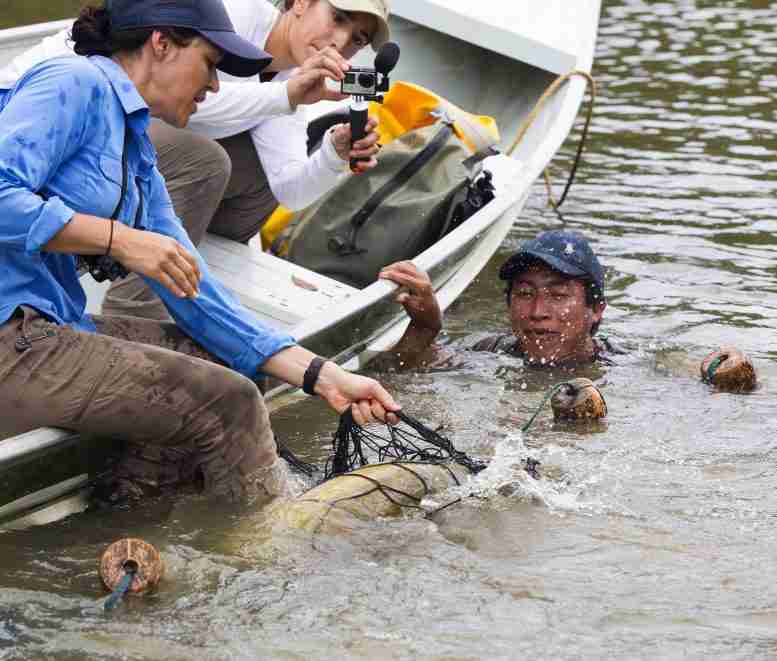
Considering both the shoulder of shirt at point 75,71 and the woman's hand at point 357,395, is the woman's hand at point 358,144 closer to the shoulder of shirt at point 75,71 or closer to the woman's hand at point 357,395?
the woman's hand at point 357,395

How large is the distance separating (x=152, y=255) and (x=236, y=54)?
68 centimetres

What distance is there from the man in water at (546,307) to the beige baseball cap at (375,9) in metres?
1.14

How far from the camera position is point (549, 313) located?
652 centimetres

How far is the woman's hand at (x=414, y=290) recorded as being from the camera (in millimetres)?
6262

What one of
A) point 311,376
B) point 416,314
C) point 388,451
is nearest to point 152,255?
point 311,376

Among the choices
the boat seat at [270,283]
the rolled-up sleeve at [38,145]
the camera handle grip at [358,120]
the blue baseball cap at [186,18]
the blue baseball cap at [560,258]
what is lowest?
the boat seat at [270,283]

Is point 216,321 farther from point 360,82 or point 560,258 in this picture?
point 560,258

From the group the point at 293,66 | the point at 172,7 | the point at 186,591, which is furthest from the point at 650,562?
the point at 293,66

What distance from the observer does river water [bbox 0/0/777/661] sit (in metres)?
3.86

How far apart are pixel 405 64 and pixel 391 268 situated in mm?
3845

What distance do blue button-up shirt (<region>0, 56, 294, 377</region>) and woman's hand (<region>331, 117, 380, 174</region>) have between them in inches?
57.5

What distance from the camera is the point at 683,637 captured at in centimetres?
393

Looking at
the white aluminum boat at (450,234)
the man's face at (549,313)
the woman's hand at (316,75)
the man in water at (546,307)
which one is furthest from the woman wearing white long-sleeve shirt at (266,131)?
the man's face at (549,313)

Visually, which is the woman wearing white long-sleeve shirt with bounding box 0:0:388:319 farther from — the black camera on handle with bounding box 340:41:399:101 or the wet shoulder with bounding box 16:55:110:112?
the wet shoulder with bounding box 16:55:110:112
